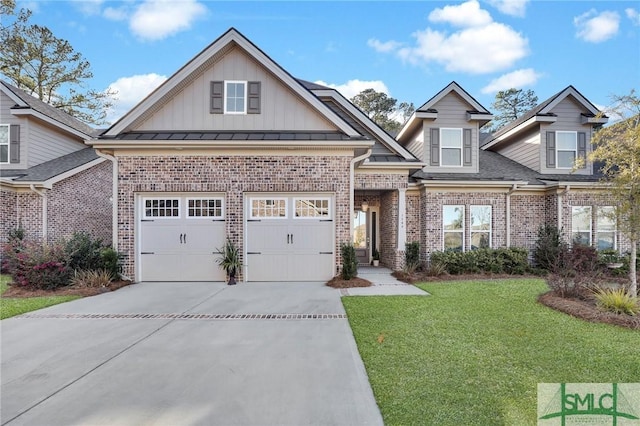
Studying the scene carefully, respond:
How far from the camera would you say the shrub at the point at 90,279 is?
8586mm

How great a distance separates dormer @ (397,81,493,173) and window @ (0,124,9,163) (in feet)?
54.0

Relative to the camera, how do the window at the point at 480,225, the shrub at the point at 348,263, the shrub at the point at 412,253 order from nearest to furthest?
the shrub at the point at 348,263, the shrub at the point at 412,253, the window at the point at 480,225

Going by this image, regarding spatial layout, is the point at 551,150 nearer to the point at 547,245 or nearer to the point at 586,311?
the point at 547,245

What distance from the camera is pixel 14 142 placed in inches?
519

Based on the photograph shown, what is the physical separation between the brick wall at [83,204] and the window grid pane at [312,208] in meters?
8.74

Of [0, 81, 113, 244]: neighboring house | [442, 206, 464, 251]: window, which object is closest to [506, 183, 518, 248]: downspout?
[442, 206, 464, 251]: window

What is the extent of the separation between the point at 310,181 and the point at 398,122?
29872 millimetres

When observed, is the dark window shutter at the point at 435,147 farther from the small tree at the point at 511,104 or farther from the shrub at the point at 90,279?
the small tree at the point at 511,104

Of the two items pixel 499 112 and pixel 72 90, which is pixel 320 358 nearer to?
pixel 72 90

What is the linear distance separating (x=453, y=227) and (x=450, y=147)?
131 inches

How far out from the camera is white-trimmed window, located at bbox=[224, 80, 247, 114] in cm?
1021

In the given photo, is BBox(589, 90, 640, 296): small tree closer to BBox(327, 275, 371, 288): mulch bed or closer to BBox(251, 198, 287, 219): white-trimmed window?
BBox(327, 275, 371, 288): mulch bed

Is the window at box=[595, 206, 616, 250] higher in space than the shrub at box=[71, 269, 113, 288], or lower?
higher

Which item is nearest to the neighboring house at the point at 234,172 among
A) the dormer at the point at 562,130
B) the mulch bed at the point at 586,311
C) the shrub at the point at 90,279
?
the shrub at the point at 90,279
